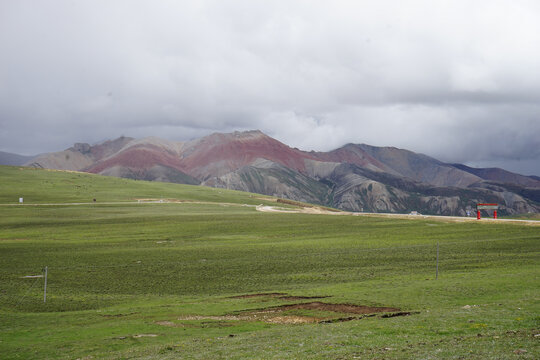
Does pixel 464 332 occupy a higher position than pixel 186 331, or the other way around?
pixel 464 332

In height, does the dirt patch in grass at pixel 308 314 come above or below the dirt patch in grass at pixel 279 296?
above

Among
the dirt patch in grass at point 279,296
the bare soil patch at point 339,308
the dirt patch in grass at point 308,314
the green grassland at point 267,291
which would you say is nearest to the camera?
the green grassland at point 267,291

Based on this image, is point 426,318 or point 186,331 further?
point 186,331

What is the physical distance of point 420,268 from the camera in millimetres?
55688

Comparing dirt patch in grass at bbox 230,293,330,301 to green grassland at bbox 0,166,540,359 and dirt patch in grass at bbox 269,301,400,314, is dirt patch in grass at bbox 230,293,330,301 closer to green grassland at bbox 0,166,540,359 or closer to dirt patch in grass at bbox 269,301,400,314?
green grassland at bbox 0,166,540,359

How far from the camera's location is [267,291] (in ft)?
148

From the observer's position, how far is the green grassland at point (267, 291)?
22.0 meters

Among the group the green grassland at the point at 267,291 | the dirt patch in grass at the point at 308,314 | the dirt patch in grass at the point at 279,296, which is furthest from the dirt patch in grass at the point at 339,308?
the dirt patch in grass at the point at 279,296

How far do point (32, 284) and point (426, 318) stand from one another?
41887 mm

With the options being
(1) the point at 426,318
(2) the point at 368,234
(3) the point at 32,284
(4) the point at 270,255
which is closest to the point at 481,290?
(1) the point at 426,318

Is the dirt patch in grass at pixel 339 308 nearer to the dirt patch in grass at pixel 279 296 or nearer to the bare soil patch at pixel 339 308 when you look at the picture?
the bare soil patch at pixel 339 308

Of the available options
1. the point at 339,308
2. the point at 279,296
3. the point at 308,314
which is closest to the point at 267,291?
the point at 279,296

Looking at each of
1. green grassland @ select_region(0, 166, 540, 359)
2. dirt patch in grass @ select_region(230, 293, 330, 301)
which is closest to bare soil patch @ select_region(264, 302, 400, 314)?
green grassland @ select_region(0, 166, 540, 359)

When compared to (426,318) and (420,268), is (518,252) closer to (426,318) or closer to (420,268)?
(420,268)
